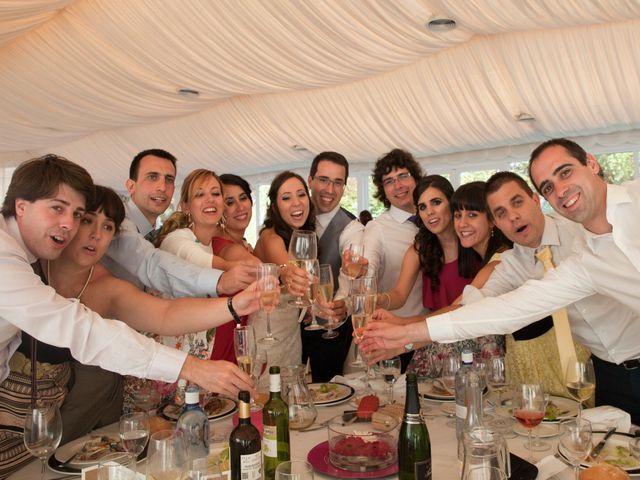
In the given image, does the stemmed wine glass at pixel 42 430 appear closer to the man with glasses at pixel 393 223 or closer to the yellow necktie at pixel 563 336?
the yellow necktie at pixel 563 336

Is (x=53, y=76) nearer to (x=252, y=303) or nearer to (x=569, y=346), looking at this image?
(x=252, y=303)

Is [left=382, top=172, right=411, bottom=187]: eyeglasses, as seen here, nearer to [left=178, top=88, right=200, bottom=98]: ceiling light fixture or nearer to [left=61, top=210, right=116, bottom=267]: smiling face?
[left=61, top=210, right=116, bottom=267]: smiling face

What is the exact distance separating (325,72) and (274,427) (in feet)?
21.4

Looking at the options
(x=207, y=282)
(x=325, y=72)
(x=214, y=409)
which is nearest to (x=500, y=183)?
(x=207, y=282)

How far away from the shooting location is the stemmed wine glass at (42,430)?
4.74ft

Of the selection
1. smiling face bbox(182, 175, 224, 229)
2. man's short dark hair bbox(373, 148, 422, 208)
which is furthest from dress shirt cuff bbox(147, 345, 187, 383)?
man's short dark hair bbox(373, 148, 422, 208)

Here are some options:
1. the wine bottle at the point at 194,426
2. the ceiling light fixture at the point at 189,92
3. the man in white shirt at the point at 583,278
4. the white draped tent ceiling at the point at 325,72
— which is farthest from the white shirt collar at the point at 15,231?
the ceiling light fixture at the point at 189,92

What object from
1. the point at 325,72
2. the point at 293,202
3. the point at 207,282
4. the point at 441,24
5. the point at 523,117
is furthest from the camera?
the point at 523,117

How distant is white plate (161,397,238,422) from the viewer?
191 centimetres

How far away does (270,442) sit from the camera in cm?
145

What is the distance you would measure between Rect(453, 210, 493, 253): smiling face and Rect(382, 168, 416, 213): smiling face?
65cm

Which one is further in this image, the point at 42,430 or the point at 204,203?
the point at 204,203

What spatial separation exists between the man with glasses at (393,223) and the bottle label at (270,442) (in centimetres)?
202

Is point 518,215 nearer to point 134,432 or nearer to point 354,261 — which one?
point 354,261
